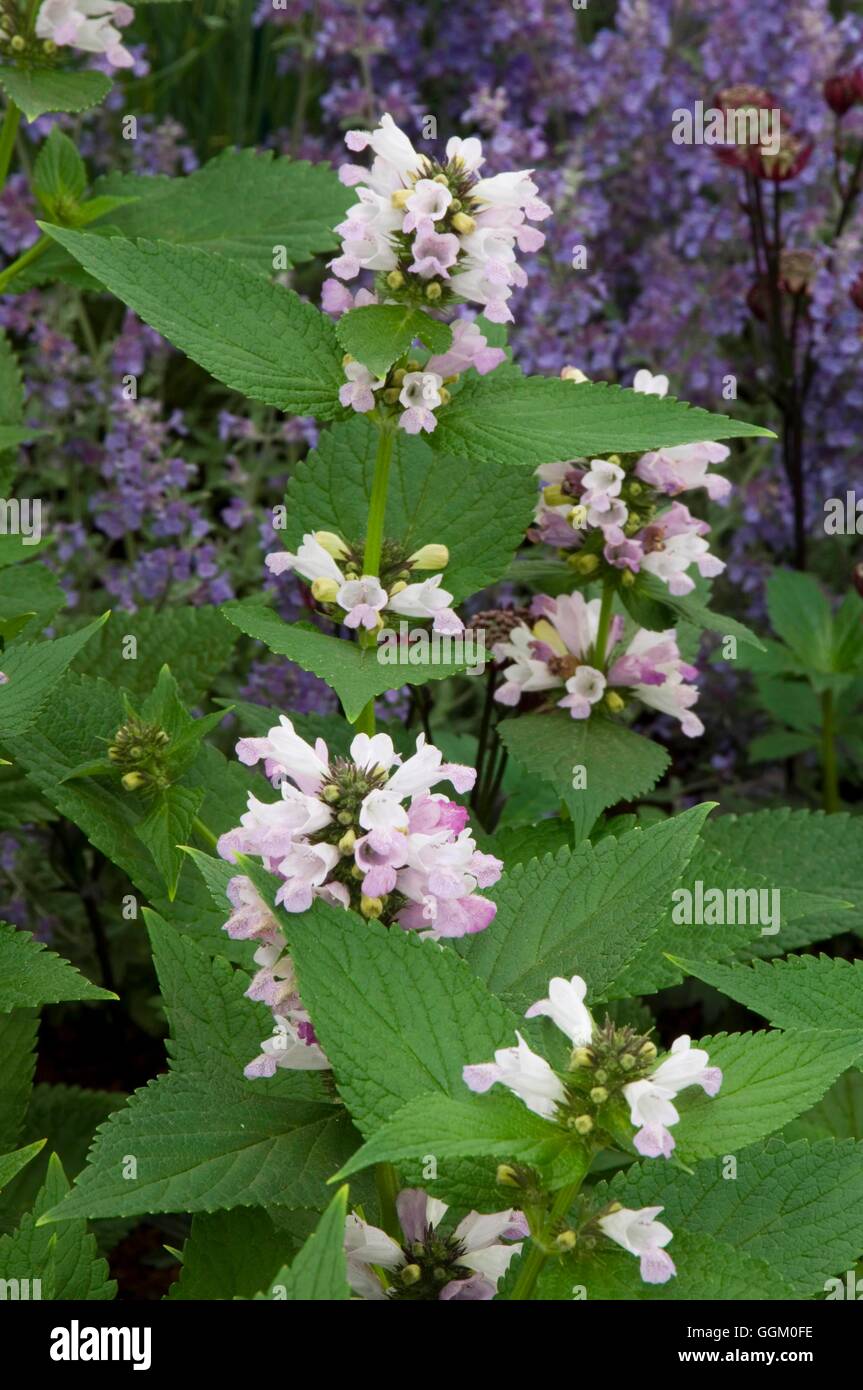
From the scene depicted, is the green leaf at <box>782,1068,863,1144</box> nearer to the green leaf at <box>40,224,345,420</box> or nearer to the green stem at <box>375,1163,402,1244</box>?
the green stem at <box>375,1163,402,1244</box>

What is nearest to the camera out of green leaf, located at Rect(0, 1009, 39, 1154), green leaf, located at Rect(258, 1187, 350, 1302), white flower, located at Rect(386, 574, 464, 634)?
green leaf, located at Rect(258, 1187, 350, 1302)

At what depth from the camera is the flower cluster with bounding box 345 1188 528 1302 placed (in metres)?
1.36

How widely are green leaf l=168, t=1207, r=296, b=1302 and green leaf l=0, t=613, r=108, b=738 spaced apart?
0.50 m

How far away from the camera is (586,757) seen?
1.95 metres

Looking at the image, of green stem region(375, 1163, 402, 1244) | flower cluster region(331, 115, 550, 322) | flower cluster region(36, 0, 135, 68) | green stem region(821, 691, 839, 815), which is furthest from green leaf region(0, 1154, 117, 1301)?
green stem region(821, 691, 839, 815)

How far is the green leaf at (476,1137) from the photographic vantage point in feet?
3.59

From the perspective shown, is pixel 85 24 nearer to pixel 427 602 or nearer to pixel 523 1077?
pixel 427 602

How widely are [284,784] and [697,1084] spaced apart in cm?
41

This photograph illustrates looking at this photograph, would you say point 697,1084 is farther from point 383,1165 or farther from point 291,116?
point 291,116

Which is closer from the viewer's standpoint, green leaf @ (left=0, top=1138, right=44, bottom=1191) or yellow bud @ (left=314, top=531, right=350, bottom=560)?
green leaf @ (left=0, top=1138, right=44, bottom=1191)

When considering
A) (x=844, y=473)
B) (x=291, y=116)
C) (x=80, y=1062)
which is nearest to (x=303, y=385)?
(x=80, y=1062)

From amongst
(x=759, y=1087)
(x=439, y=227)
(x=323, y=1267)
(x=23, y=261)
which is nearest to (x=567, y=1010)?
(x=759, y=1087)

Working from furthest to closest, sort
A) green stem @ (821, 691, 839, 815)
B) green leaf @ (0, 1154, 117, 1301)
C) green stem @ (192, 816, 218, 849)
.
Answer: green stem @ (821, 691, 839, 815), green stem @ (192, 816, 218, 849), green leaf @ (0, 1154, 117, 1301)

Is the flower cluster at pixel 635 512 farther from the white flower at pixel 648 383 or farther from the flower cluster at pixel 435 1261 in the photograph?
the flower cluster at pixel 435 1261
